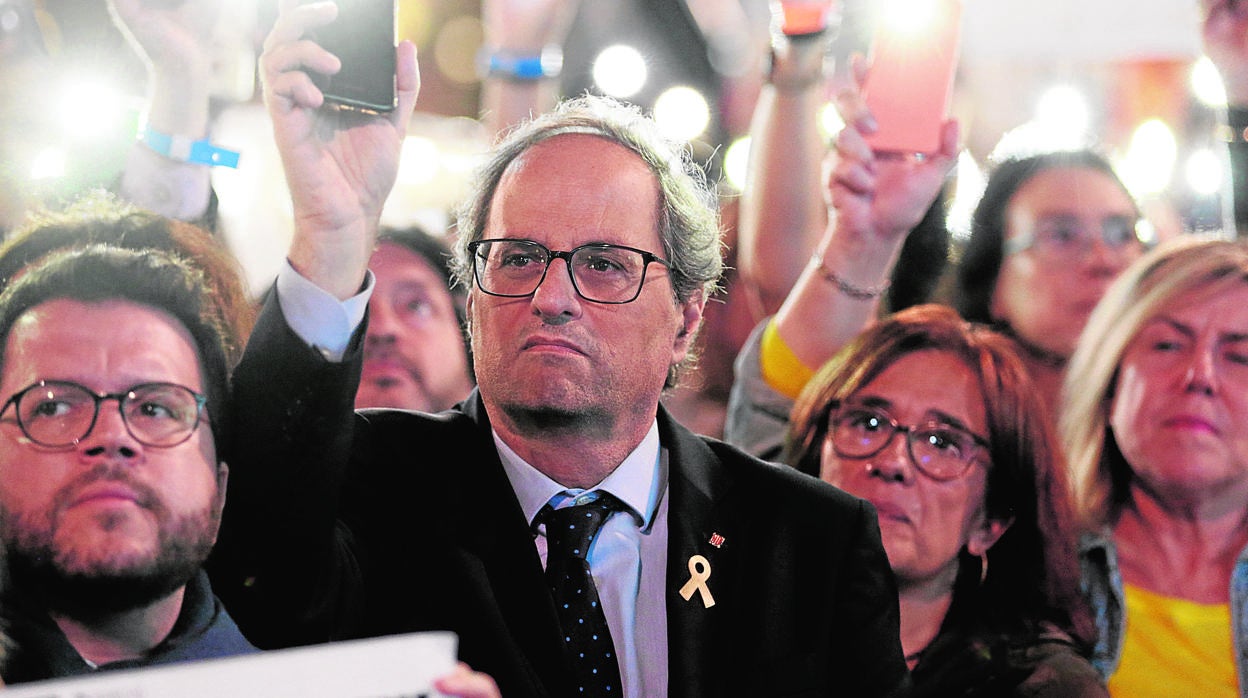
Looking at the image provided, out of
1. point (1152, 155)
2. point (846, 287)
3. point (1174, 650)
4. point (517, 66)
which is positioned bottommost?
point (1174, 650)

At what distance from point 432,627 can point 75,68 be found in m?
0.95

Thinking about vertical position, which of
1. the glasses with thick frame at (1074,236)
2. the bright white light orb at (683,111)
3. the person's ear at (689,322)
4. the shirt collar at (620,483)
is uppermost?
the bright white light orb at (683,111)

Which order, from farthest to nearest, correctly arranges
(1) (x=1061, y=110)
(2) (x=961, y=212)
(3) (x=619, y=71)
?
(1) (x=1061, y=110), (3) (x=619, y=71), (2) (x=961, y=212)

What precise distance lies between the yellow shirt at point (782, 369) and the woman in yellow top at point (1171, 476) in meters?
0.62

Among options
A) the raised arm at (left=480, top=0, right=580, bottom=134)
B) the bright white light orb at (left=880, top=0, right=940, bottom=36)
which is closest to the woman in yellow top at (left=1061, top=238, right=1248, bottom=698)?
the bright white light orb at (left=880, top=0, right=940, bottom=36)

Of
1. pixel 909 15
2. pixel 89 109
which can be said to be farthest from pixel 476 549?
pixel 909 15

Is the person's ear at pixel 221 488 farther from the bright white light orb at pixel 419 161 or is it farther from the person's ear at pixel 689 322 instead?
the bright white light orb at pixel 419 161

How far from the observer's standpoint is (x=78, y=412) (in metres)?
1.55

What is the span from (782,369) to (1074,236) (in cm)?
80

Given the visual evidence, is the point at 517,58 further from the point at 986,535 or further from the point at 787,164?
the point at 986,535

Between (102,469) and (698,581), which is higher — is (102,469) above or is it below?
above

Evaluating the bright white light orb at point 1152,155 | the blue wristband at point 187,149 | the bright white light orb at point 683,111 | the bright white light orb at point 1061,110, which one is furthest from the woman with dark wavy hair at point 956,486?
the bright white light orb at point 1152,155

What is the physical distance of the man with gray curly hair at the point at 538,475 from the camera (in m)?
1.69

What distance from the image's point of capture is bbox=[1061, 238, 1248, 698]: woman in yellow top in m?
2.40
